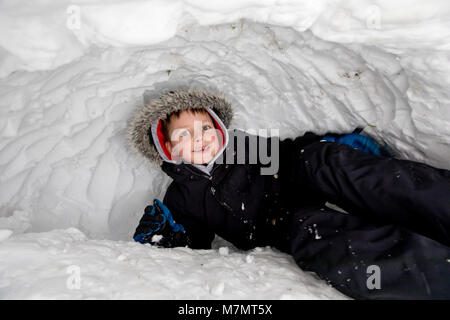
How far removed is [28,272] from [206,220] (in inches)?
39.9

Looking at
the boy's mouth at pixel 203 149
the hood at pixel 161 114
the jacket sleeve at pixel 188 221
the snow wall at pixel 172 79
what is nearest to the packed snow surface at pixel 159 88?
the snow wall at pixel 172 79

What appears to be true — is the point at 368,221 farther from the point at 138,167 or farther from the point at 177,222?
the point at 138,167

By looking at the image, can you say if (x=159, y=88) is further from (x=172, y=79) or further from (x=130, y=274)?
(x=130, y=274)

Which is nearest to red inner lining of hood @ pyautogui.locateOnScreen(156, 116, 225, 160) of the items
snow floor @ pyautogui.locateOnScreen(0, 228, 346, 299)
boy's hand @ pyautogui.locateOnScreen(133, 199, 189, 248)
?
boy's hand @ pyautogui.locateOnScreen(133, 199, 189, 248)

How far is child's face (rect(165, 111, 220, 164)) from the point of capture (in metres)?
1.75

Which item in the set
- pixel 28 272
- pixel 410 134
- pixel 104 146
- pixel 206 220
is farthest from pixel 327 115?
pixel 28 272

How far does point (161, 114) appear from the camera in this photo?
1.80 metres

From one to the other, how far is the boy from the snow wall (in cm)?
17

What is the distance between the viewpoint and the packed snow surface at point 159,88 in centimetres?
113

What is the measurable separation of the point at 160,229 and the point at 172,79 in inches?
32.5

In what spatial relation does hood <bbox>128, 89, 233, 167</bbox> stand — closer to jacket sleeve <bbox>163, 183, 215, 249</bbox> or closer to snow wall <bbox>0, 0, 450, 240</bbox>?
snow wall <bbox>0, 0, 450, 240</bbox>

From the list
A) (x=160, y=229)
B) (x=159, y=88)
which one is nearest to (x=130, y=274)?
(x=160, y=229)

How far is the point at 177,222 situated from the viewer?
1.94 meters

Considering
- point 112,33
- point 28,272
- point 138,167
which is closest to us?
point 28,272
